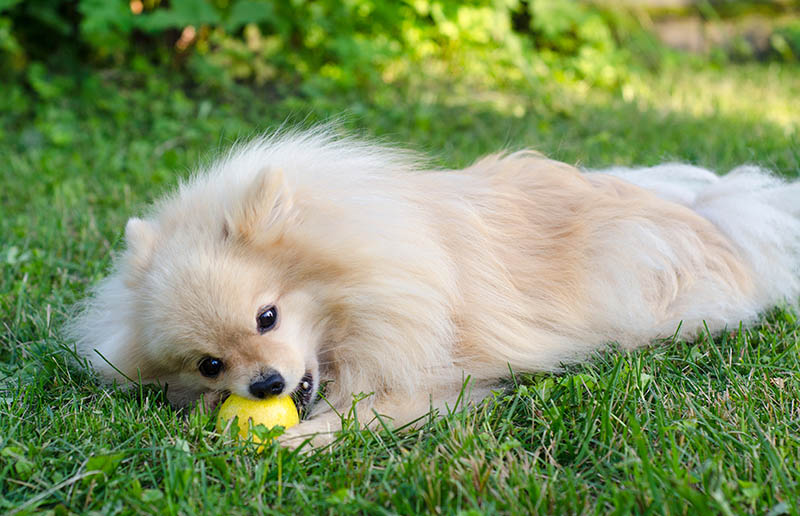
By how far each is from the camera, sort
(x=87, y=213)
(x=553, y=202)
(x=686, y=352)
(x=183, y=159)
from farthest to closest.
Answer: (x=183, y=159) < (x=87, y=213) < (x=553, y=202) < (x=686, y=352)

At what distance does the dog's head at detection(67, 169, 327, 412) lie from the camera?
221 cm

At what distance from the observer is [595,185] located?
9.70 feet

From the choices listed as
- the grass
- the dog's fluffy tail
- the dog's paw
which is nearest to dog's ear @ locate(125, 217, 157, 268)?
the grass

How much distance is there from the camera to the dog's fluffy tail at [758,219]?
2.90 meters

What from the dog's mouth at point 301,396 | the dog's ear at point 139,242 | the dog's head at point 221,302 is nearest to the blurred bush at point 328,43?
the dog's ear at point 139,242

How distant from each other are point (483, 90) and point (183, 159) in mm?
2762

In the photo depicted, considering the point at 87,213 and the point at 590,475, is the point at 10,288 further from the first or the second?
the point at 590,475

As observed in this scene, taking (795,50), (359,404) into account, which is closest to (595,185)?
(359,404)

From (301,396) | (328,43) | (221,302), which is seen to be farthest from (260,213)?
(328,43)

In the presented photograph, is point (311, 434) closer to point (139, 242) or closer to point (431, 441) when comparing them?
point (431, 441)

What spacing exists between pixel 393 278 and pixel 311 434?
0.55 m

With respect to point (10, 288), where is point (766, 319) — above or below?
below

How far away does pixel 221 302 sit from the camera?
7.22ft

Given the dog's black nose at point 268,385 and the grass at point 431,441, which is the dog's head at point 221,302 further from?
the grass at point 431,441
